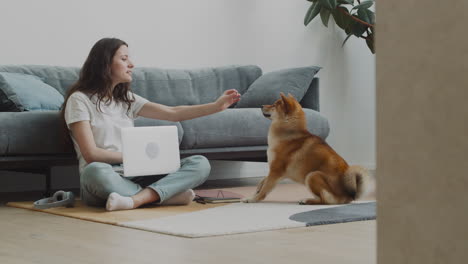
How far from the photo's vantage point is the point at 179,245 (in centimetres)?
197

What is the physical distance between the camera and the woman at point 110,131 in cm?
297

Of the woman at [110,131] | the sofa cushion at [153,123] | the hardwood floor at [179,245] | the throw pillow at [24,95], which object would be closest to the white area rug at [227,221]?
the hardwood floor at [179,245]

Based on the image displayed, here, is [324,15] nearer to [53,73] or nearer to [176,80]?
[176,80]

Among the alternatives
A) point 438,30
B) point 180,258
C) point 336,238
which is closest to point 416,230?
point 438,30

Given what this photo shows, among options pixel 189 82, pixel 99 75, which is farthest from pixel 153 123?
pixel 189 82

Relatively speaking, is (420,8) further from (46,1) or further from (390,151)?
(46,1)

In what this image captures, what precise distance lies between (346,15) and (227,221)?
3153mm

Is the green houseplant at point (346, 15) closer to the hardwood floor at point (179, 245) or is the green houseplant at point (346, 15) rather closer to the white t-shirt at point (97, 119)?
the white t-shirt at point (97, 119)

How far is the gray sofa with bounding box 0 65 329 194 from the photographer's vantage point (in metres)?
3.38

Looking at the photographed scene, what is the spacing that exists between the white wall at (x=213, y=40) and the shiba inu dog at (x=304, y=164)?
1788 millimetres

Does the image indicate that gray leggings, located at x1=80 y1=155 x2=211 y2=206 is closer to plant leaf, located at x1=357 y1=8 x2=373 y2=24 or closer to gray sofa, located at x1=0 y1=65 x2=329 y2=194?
gray sofa, located at x1=0 y1=65 x2=329 y2=194

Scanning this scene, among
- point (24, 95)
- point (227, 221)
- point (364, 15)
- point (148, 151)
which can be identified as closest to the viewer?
point (227, 221)

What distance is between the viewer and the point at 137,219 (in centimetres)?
260

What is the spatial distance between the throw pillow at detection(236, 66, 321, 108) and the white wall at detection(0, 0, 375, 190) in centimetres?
64
